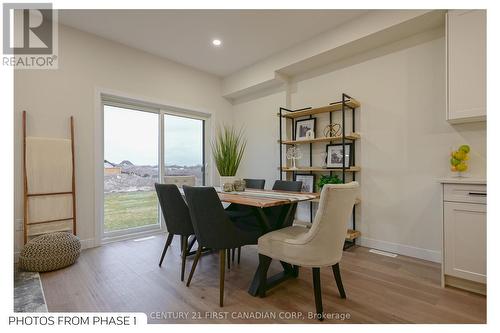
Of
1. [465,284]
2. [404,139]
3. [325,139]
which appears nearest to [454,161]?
[404,139]

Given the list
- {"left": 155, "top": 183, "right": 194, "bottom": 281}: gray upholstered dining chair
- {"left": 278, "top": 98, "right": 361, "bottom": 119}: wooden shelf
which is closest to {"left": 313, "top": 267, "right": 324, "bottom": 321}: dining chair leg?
{"left": 155, "top": 183, "right": 194, "bottom": 281}: gray upholstered dining chair

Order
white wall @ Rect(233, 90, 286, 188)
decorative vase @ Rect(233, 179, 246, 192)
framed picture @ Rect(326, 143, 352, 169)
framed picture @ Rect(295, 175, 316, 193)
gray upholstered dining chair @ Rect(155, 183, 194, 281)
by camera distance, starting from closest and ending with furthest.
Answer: gray upholstered dining chair @ Rect(155, 183, 194, 281) < decorative vase @ Rect(233, 179, 246, 192) < framed picture @ Rect(326, 143, 352, 169) < framed picture @ Rect(295, 175, 316, 193) < white wall @ Rect(233, 90, 286, 188)

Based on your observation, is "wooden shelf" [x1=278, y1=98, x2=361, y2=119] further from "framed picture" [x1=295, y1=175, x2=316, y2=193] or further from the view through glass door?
the view through glass door

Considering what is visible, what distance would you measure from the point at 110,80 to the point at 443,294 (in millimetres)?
4381

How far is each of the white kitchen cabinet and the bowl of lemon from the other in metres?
0.49

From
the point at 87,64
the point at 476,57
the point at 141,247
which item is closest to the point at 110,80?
the point at 87,64

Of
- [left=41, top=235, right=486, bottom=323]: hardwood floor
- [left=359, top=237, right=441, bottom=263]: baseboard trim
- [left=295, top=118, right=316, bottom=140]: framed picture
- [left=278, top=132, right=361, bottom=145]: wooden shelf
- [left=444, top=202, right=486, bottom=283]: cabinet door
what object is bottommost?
[left=41, top=235, right=486, bottom=323]: hardwood floor

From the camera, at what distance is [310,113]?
3609 millimetres

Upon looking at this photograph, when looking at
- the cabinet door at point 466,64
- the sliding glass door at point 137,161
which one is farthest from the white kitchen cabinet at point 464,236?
the sliding glass door at point 137,161

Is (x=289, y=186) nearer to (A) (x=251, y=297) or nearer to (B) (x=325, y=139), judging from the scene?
(B) (x=325, y=139)

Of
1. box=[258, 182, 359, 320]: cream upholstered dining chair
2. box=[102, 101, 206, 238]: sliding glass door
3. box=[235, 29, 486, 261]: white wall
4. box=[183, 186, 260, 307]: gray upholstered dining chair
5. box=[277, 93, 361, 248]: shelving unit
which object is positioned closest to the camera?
box=[258, 182, 359, 320]: cream upholstered dining chair

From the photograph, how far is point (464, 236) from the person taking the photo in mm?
1931

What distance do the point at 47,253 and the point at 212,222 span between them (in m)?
1.81

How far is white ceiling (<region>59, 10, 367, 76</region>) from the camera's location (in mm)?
2738
